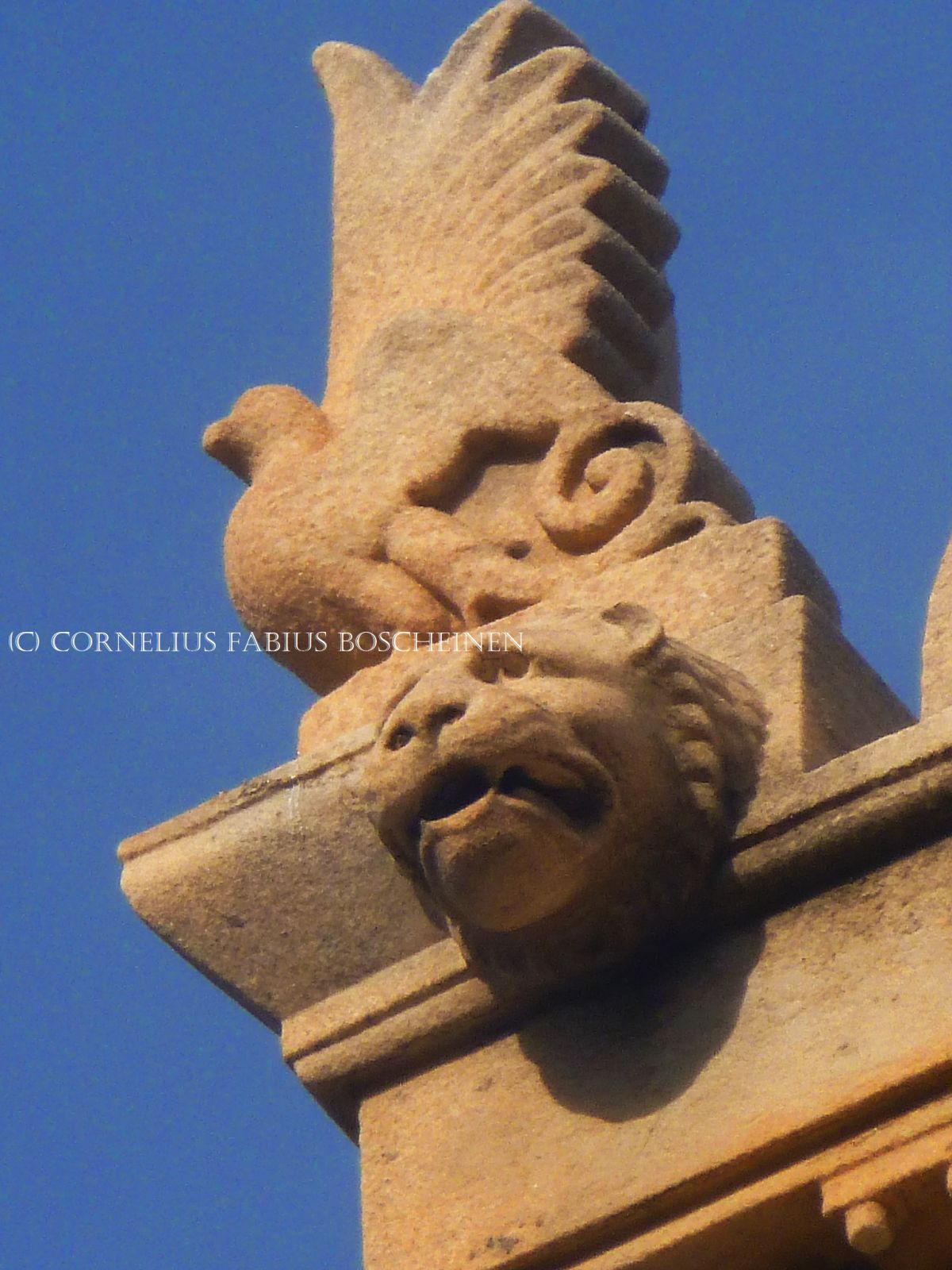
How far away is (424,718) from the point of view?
10.2 ft

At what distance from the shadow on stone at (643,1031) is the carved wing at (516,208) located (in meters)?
1.26

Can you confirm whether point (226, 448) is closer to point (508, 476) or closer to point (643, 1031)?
point (508, 476)

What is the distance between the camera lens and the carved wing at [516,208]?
172 inches

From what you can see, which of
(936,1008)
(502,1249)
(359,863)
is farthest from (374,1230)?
(936,1008)

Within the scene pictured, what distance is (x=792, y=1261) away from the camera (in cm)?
297

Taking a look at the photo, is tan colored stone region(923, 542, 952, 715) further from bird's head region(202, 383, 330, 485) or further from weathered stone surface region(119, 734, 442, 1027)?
bird's head region(202, 383, 330, 485)

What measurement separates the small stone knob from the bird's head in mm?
1769

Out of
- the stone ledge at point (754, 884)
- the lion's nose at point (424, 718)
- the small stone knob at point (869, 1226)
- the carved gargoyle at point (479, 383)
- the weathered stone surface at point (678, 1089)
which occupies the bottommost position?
the small stone knob at point (869, 1226)

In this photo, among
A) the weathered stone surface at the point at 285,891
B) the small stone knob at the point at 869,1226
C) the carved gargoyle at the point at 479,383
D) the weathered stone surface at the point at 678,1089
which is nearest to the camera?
the small stone knob at the point at 869,1226

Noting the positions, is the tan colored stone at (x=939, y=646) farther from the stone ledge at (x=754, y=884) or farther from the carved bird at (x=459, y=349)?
the carved bird at (x=459, y=349)

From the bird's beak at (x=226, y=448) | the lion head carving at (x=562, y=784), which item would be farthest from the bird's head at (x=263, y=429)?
the lion head carving at (x=562, y=784)

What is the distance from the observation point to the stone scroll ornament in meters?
3.11

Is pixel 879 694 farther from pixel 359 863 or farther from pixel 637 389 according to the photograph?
pixel 637 389

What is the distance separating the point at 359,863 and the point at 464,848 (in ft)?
1.43
